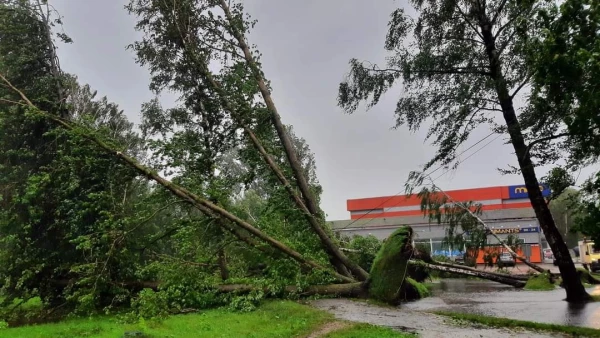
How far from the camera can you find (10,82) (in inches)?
523

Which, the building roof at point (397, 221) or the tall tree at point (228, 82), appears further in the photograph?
the building roof at point (397, 221)

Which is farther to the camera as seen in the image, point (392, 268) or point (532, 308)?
point (392, 268)

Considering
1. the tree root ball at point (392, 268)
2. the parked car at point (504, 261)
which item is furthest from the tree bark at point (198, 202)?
the parked car at point (504, 261)

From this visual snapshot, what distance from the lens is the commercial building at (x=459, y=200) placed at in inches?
1371

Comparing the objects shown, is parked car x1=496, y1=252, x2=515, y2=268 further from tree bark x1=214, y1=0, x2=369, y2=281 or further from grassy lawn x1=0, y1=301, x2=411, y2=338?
grassy lawn x1=0, y1=301, x2=411, y2=338

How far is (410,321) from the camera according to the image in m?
7.28

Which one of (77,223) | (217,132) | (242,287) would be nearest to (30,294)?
(77,223)

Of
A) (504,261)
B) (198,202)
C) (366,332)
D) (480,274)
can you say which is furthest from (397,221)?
(366,332)

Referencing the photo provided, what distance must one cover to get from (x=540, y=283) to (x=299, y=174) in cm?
788

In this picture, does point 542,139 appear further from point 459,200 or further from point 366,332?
point 459,200

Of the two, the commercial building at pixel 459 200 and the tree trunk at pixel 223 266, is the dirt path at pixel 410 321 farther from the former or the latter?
the commercial building at pixel 459 200

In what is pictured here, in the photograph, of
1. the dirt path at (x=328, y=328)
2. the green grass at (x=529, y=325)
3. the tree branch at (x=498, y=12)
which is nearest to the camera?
the green grass at (x=529, y=325)

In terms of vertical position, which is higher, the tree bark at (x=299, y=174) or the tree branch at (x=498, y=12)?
the tree branch at (x=498, y=12)

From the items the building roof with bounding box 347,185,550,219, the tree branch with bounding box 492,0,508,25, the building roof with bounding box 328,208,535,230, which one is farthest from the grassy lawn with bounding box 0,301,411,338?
the building roof with bounding box 328,208,535,230
